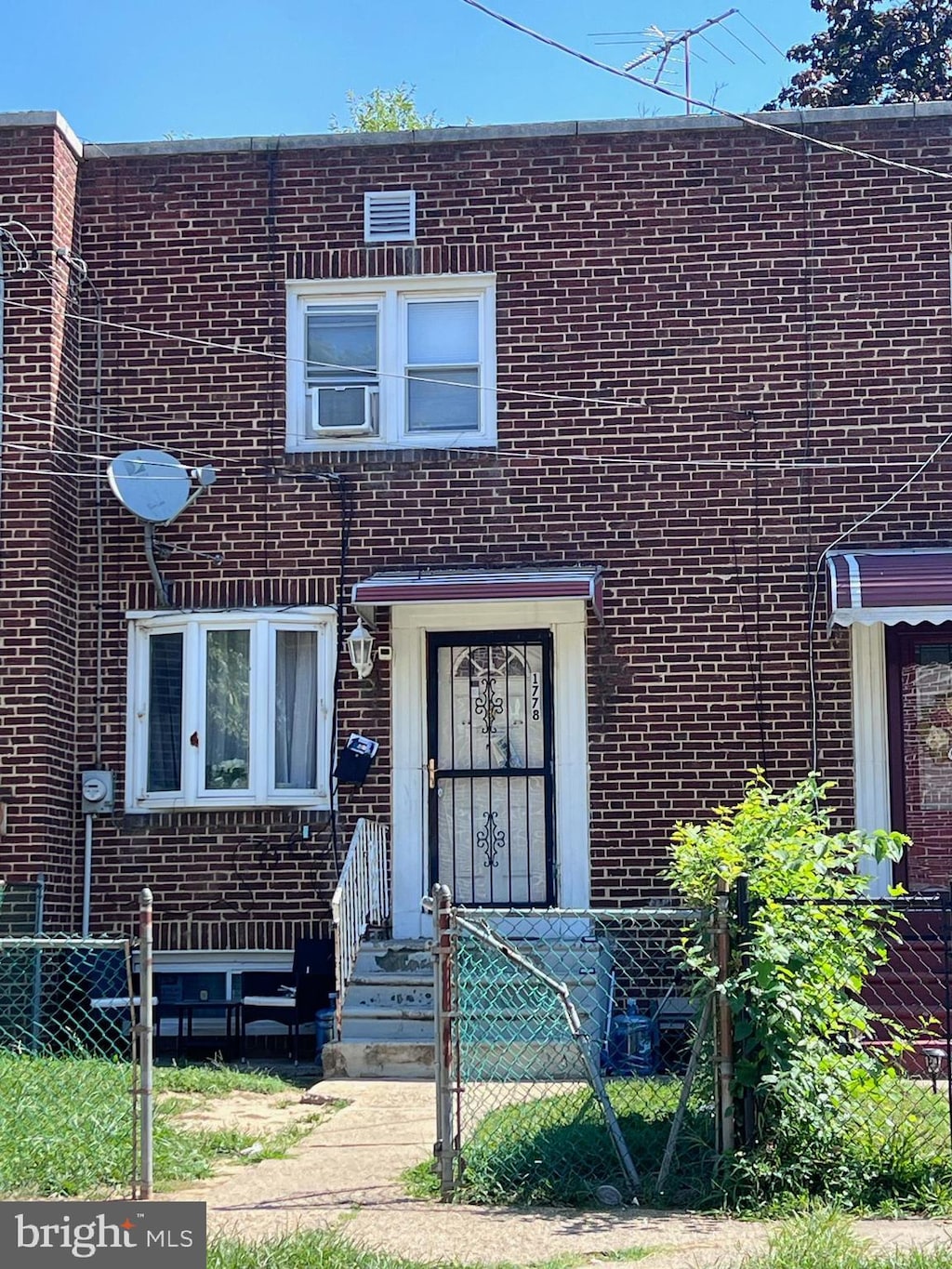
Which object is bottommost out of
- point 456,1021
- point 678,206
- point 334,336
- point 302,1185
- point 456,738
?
point 302,1185

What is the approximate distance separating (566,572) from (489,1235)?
21.2 ft

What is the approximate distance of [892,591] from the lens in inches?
448

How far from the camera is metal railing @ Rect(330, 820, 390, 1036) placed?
36.1 ft

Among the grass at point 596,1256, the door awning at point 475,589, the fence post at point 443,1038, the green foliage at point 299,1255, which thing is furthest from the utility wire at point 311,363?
the green foliage at point 299,1255

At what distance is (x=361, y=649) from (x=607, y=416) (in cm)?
262

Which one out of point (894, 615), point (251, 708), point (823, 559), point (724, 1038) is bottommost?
point (724, 1038)

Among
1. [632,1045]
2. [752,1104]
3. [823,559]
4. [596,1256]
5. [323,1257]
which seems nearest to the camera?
[323,1257]

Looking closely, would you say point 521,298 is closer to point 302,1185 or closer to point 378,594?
point 378,594

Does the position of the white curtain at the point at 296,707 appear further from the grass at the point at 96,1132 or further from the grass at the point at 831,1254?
the grass at the point at 831,1254

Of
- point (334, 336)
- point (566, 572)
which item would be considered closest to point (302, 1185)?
point (566, 572)

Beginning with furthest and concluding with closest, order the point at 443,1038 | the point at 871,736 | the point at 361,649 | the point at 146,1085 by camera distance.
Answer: the point at 361,649 → the point at 871,736 → the point at 443,1038 → the point at 146,1085

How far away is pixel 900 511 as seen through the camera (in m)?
12.6

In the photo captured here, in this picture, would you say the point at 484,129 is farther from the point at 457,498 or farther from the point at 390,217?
the point at 457,498

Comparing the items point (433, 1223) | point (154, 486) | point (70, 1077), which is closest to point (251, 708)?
point (154, 486)
